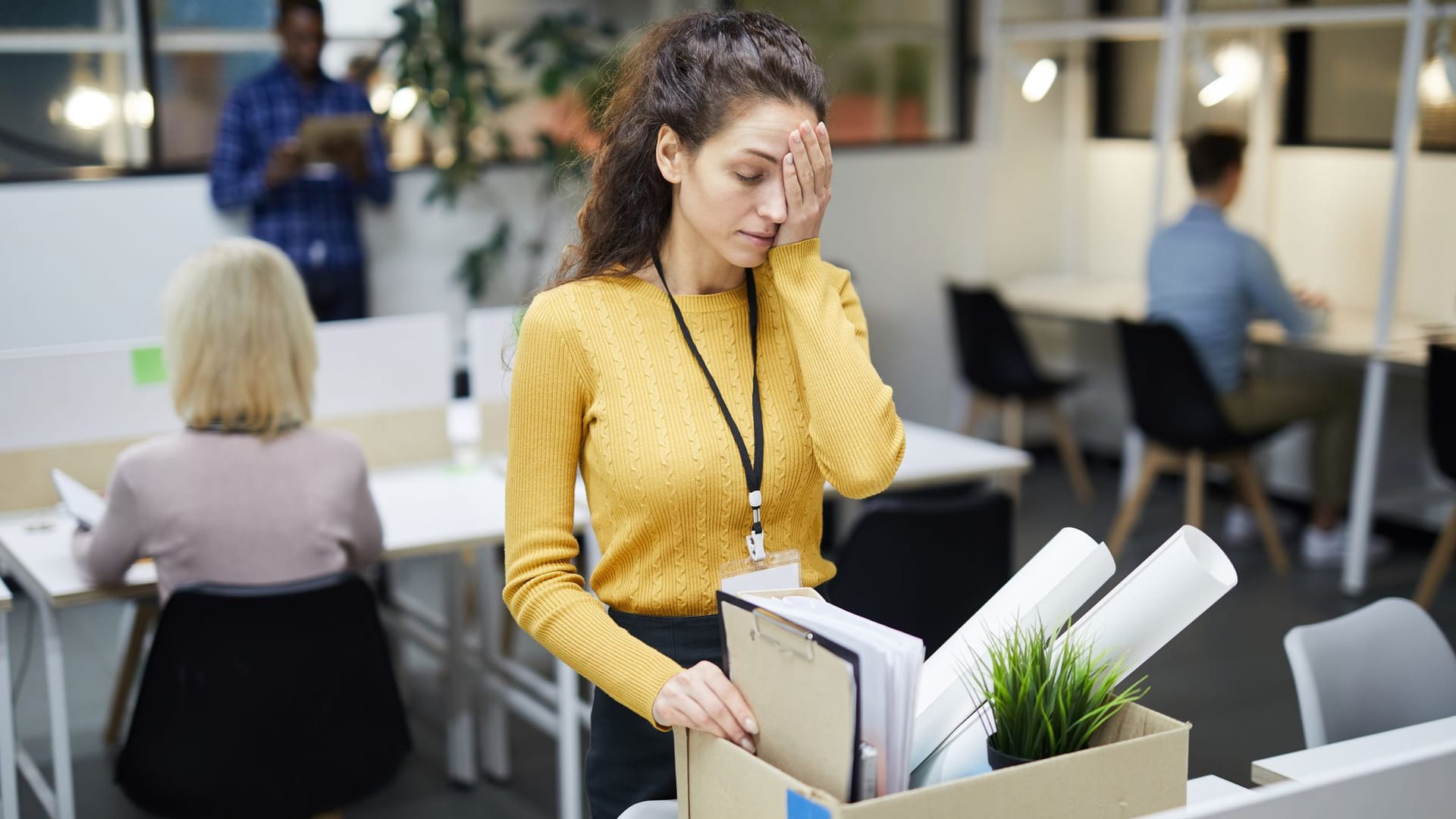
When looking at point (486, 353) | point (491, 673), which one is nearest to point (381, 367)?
point (486, 353)

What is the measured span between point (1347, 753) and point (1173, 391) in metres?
3.12

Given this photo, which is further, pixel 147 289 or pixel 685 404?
pixel 147 289

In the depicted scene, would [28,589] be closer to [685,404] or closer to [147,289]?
[685,404]

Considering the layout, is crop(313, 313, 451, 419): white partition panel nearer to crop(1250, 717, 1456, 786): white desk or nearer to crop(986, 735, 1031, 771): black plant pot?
crop(1250, 717, 1456, 786): white desk

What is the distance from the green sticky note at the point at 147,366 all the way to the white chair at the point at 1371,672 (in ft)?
7.87

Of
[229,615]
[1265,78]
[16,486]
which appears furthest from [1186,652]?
[16,486]

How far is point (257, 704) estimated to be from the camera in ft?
7.53

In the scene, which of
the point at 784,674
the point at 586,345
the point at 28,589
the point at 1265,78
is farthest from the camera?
the point at 1265,78

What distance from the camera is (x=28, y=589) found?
2.69 m

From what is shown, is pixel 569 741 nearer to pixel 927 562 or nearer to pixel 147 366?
pixel 927 562

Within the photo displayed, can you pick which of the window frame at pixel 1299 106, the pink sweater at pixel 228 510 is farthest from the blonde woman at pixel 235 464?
the window frame at pixel 1299 106

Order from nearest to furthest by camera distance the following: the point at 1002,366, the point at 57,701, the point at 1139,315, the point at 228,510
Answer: the point at 228,510 → the point at 57,701 → the point at 1139,315 → the point at 1002,366

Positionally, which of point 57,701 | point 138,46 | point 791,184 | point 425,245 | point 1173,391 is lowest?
point 57,701

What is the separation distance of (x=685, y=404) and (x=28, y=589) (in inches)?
70.9
